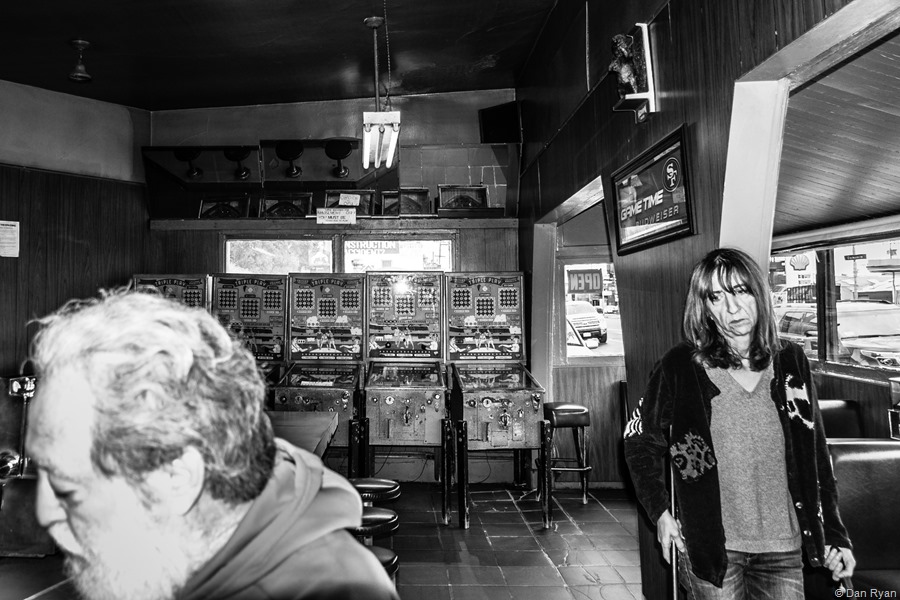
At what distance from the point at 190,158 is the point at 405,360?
2856 millimetres

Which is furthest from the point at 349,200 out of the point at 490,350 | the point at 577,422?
the point at 577,422

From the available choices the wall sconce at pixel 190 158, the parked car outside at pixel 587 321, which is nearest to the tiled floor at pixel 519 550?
the parked car outside at pixel 587 321

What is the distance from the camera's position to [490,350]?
16.3 ft

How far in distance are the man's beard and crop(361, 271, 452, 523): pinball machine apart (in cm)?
369

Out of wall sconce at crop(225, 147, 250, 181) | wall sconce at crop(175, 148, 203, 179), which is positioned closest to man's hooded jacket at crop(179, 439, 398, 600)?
wall sconce at crop(225, 147, 250, 181)

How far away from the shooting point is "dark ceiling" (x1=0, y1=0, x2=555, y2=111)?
12.5 feet

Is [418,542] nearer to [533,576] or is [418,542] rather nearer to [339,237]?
[533,576]

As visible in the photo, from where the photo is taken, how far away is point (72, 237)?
4988 millimetres

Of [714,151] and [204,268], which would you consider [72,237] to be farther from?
[714,151]

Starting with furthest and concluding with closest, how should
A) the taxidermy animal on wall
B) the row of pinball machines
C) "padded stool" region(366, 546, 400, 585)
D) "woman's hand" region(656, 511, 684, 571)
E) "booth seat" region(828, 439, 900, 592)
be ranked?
the row of pinball machines
the taxidermy animal on wall
"booth seat" region(828, 439, 900, 592)
"padded stool" region(366, 546, 400, 585)
"woman's hand" region(656, 511, 684, 571)

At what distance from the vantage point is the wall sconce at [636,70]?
255 centimetres

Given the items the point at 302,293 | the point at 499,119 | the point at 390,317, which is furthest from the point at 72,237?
the point at 499,119

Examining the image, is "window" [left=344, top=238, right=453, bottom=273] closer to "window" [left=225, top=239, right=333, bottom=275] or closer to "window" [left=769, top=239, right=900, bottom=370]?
"window" [left=225, top=239, right=333, bottom=275]

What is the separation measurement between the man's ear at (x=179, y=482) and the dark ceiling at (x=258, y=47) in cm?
378
